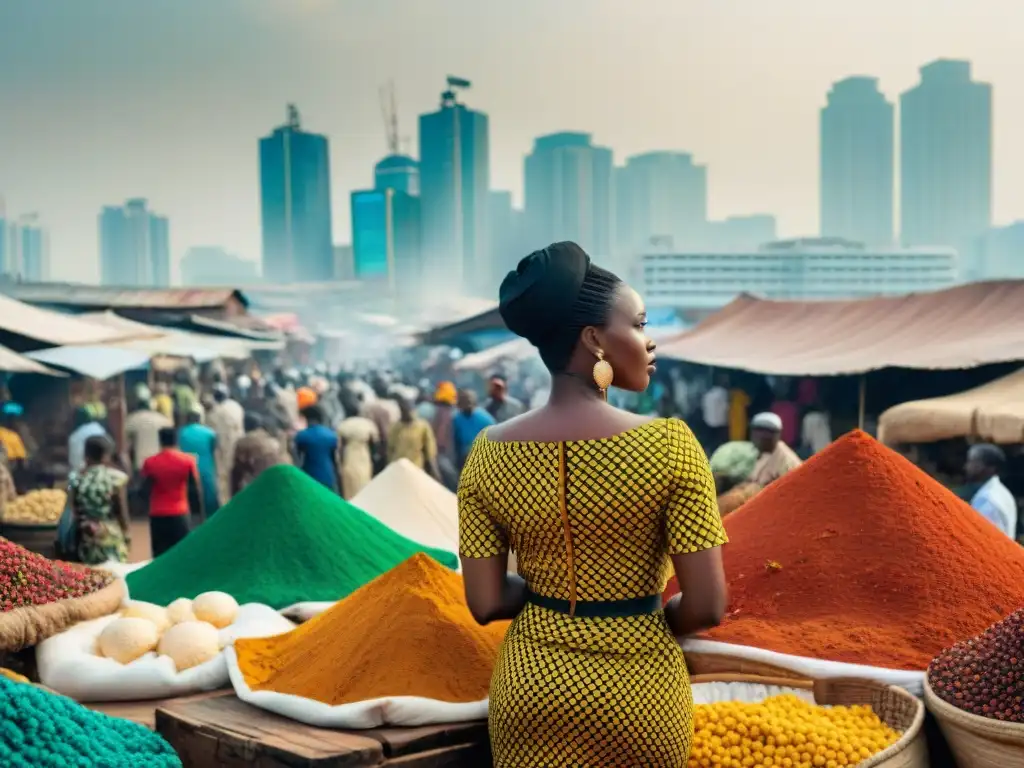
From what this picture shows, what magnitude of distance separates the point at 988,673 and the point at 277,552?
234cm

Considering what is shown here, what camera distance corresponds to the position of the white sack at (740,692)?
2475 mm

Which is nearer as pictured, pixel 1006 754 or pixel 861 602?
pixel 1006 754

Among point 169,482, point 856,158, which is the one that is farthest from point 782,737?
point 856,158

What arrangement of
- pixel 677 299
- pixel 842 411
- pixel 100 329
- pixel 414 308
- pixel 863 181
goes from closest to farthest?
pixel 842 411
pixel 100 329
pixel 677 299
pixel 414 308
pixel 863 181

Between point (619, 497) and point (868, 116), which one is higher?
point (868, 116)

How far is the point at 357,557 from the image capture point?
3.93 m

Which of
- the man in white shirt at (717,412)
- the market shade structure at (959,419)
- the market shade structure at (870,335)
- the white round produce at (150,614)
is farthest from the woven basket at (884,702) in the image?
the man in white shirt at (717,412)

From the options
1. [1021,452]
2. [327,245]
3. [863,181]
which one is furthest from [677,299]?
[1021,452]

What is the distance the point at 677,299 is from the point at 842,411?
42.7m

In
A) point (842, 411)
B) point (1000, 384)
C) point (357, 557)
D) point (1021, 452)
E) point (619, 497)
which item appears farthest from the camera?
point (842, 411)

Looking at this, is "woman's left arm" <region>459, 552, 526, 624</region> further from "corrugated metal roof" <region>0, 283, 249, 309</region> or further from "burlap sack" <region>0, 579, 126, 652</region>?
"corrugated metal roof" <region>0, 283, 249, 309</region>

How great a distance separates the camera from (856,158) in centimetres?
7906

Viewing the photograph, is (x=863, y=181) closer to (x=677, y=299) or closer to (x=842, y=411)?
(x=677, y=299)

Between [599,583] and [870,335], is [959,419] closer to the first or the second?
[870,335]
